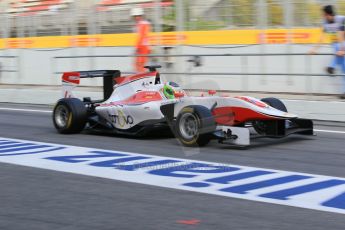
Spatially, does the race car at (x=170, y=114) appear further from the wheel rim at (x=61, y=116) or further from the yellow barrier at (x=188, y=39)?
the yellow barrier at (x=188, y=39)

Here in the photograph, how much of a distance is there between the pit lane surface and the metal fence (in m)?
5.80

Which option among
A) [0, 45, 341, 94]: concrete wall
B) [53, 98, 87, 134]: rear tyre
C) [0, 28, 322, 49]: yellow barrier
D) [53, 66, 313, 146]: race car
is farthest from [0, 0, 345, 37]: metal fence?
[53, 98, 87, 134]: rear tyre

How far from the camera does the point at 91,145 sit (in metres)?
9.12

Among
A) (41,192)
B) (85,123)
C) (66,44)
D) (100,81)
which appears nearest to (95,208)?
(41,192)

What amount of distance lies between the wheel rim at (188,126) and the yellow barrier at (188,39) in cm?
620

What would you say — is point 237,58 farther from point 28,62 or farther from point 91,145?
point 28,62

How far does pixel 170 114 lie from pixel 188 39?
7.47 m

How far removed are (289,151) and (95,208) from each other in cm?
339

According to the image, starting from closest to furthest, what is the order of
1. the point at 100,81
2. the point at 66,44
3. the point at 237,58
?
the point at 237,58 < the point at 100,81 < the point at 66,44

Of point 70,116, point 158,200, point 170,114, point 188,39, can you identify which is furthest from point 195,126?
point 188,39

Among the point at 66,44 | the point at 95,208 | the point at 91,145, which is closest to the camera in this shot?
the point at 95,208

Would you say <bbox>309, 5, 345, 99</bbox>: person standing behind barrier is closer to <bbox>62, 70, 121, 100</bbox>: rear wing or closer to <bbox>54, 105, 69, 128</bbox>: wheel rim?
<bbox>62, 70, 121, 100</bbox>: rear wing

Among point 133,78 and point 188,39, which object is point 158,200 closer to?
point 133,78

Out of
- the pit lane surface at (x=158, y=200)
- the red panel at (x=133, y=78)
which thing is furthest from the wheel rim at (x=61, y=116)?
the pit lane surface at (x=158, y=200)
